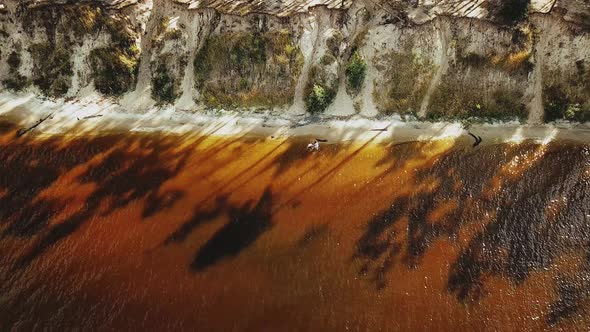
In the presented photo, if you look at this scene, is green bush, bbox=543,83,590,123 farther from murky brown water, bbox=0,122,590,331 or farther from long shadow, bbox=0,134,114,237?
long shadow, bbox=0,134,114,237

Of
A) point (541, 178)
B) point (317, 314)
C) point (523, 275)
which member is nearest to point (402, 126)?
point (541, 178)

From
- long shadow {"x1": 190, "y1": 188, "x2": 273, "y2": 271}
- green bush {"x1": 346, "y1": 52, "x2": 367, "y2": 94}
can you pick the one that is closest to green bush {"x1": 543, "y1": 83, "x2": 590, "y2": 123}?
green bush {"x1": 346, "y1": 52, "x2": 367, "y2": 94}

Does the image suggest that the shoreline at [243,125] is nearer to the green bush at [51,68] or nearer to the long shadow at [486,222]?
the green bush at [51,68]

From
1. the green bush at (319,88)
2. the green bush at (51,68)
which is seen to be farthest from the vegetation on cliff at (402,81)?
A: the green bush at (51,68)

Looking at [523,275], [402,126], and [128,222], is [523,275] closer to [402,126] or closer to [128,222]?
[402,126]

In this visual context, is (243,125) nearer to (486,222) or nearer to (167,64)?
(167,64)

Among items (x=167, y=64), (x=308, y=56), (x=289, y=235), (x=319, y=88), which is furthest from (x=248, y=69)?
(x=289, y=235)

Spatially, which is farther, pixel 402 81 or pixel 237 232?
pixel 402 81
